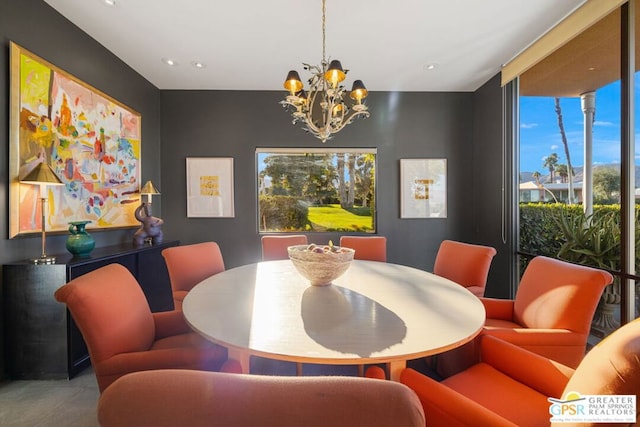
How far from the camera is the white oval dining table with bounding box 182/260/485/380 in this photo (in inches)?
37.9

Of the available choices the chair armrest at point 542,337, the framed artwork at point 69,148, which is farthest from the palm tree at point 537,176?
the framed artwork at point 69,148

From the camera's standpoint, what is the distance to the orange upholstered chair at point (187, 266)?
2.09 metres

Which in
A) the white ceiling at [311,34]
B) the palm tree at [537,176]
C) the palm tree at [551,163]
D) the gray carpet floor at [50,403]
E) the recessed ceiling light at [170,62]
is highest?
the recessed ceiling light at [170,62]

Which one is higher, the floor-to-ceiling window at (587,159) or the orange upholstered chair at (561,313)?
the floor-to-ceiling window at (587,159)

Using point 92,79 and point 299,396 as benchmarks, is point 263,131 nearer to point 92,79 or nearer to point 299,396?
point 92,79

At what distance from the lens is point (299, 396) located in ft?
1.50

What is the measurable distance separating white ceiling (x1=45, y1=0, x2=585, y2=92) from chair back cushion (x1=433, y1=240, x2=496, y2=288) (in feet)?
6.43

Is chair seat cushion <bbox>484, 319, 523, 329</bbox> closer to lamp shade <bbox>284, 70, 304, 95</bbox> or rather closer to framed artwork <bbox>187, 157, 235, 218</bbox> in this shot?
lamp shade <bbox>284, 70, 304, 95</bbox>

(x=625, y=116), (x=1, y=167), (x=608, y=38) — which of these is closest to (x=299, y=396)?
(x=1, y=167)

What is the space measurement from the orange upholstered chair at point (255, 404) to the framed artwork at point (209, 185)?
11.2ft

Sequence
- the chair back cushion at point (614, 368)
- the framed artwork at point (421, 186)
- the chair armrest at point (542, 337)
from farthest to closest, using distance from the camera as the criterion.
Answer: the framed artwork at point (421, 186)
the chair armrest at point (542, 337)
the chair back cushion at point (614, 368)

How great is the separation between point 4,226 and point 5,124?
0.72 metres

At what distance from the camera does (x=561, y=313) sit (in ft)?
4.87

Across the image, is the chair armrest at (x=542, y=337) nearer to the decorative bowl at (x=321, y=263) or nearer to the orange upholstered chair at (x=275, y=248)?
the decorative bowl at (x=321, y=263)
